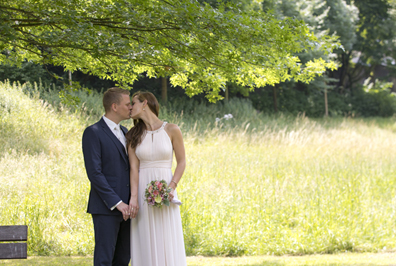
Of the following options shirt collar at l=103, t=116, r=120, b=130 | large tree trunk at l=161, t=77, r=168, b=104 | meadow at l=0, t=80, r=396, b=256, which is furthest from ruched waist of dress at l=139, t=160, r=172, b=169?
large tree trunk at l=161, t=77, r=168, b=104

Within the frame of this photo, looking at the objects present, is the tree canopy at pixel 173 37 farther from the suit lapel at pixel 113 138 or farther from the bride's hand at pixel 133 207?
the bride's hand at pixel 133 207

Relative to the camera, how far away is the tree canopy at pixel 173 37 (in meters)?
4.51

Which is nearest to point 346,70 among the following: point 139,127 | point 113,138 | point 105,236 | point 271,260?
point 271,260

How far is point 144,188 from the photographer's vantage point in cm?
381

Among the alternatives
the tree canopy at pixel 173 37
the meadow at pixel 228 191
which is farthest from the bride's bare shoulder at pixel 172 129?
the meadow at pixel 228 191

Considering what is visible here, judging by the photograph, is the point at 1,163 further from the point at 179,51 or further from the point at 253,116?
the point at 253,116

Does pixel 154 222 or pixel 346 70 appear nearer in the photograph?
pixel 154 222

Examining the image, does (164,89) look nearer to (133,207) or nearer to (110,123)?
(110,123)

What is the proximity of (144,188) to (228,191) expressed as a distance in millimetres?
4446

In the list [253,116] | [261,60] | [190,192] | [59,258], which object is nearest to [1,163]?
[59,258]

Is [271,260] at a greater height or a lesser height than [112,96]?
lesser

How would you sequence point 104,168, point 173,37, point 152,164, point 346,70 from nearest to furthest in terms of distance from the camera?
point 104,168 < point 152,164 < point 173,37 < point 346,70

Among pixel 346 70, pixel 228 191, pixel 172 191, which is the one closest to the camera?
pixel 172 191

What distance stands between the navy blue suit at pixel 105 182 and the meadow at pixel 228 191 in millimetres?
3134
